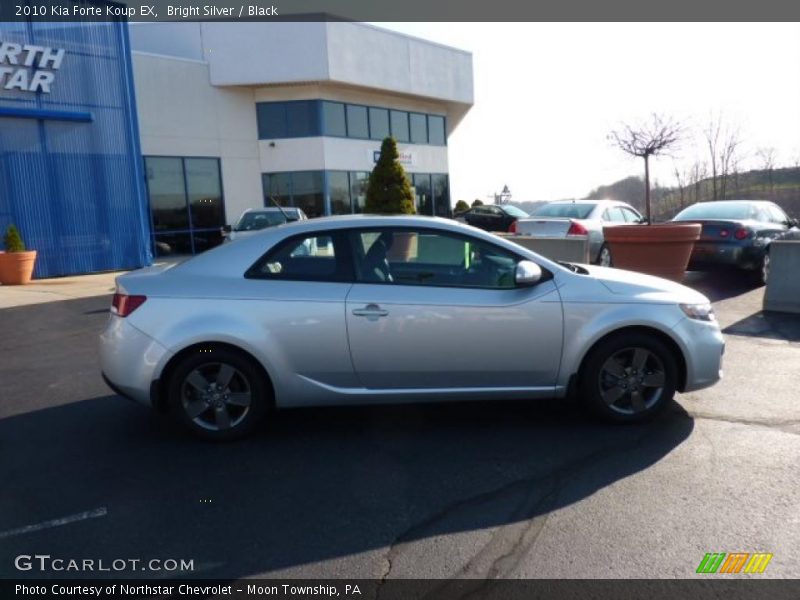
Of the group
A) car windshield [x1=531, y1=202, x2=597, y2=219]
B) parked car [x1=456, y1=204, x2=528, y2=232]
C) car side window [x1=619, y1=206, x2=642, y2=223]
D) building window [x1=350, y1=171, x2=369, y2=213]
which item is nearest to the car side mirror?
car windshield [x1=531, y1=202, x2=597, y2=219]

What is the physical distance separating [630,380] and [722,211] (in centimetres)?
841

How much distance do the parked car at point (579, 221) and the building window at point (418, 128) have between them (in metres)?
15.3

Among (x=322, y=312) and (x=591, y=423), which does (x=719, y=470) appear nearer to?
(x=591, y=423)

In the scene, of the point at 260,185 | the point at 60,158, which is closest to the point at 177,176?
the point at 260,185

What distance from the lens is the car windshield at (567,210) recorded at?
1192cm

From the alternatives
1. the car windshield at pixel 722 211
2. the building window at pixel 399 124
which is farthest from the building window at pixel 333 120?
the car windshield at pixel 722 211

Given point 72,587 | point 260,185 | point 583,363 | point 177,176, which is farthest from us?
point 260,185

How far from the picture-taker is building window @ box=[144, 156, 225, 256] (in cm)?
2041

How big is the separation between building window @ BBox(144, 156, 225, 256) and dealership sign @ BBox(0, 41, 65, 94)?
548 centimetres

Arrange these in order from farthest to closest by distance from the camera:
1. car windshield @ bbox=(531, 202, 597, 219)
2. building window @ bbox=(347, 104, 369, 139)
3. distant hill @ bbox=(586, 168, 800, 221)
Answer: distant hill @ bbox=(586, 168, 800, 221), building window @ bbox=(347, 104, 369, 139), car windshield @ bbox=(531, 202, 597, 219)

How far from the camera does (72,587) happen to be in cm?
271

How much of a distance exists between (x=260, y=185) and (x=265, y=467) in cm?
2048

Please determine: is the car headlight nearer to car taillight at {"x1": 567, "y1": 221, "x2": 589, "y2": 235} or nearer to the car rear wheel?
car taillight at {"x1": 567, "y1": 221, "x2": 589, "y2": 235}

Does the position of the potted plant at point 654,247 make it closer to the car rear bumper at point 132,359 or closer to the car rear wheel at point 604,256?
the car rear wheel at point 604,256
